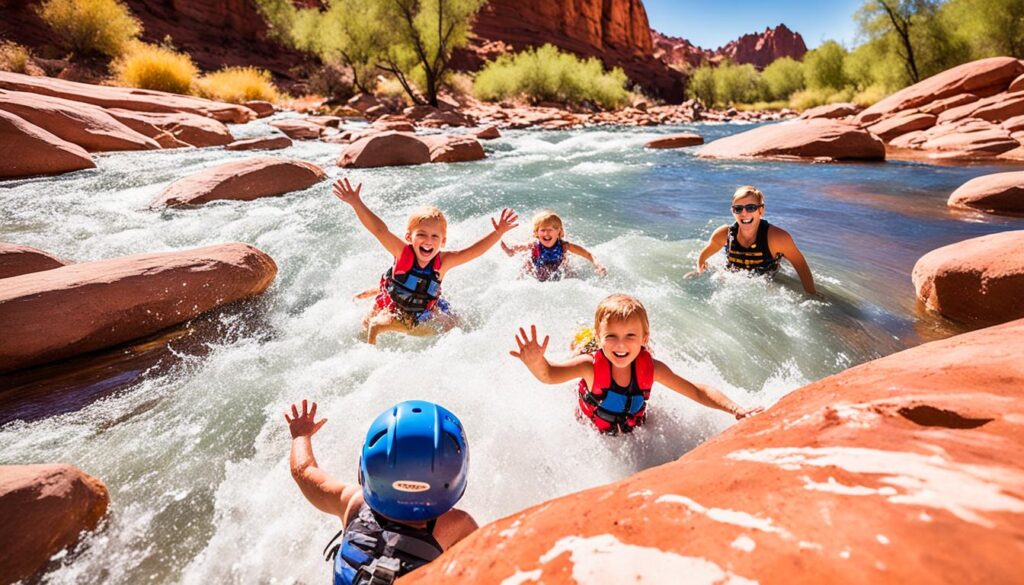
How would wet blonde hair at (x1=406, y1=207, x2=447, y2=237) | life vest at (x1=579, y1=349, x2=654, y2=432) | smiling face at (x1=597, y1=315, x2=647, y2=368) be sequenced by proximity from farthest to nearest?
wet blonde hair at (x1=406, y1=207, x2=447, y2=237), life vest at (x1=579, y1=349, x2=654, y2=432), smiling face at (x1=597, y1=315, x2=647, y2=368)

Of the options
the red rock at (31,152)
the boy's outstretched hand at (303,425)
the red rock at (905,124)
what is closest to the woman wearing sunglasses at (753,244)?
the boy's outstretched hand at (303,425)

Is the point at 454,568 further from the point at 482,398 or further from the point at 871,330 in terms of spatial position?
the point at 871,330

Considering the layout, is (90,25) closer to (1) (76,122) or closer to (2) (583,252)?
(1) (76,122)

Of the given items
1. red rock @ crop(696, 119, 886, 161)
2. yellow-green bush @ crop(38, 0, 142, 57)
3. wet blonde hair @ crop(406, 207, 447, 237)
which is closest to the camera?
wet blonde hair @ crop(406, 207, 447, 237)

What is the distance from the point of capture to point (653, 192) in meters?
9.41

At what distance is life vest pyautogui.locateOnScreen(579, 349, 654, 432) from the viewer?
275 centimetres

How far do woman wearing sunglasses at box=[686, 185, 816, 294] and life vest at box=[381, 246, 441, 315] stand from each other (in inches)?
111

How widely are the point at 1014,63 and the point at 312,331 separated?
23377mm

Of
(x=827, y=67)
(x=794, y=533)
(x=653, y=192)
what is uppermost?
(x=827, y=67)

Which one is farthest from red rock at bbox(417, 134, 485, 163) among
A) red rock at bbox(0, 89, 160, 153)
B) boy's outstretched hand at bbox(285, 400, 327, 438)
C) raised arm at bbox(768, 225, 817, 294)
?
boy's outstretched hand at bbox(285, 400, 327, 438)

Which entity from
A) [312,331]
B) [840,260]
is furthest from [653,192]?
[312,331]

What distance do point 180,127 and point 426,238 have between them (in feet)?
36.4

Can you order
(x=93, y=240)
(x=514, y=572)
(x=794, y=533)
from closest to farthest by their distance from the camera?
(x=794, y=533) < (x=514, y=572) < (x=93, y=240)

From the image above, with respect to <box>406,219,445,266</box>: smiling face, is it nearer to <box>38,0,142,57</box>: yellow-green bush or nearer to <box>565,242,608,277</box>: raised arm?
<box>565,242,608,277</box>: raised arm
